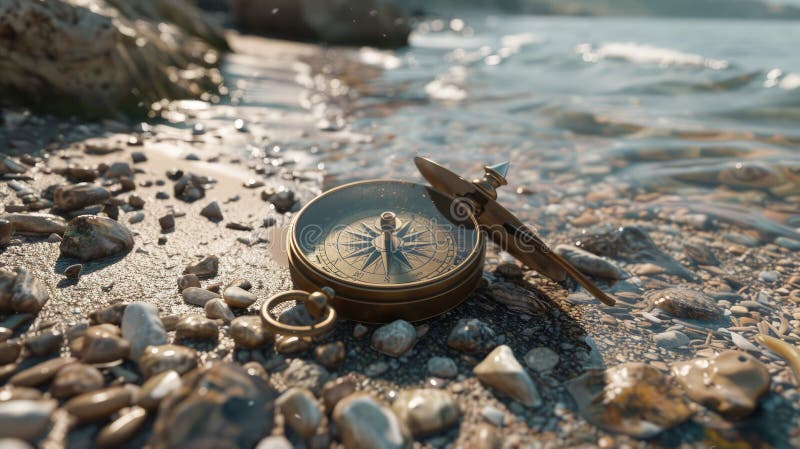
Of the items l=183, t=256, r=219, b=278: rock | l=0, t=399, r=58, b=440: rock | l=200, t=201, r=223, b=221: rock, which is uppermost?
l=0, t=399, r=58, b=440: rock

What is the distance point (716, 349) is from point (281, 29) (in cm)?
1677

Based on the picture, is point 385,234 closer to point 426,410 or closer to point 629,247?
point 426,410

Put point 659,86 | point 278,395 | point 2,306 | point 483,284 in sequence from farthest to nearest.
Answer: point 659,86 < point 483,284 < point 2,306 < point 278,395

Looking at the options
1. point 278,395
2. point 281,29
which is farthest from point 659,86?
point 281,29

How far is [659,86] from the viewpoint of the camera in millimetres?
9914

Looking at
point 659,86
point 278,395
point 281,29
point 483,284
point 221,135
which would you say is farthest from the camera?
point 281,29

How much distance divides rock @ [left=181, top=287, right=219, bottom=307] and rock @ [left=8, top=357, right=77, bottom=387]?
0.73 m

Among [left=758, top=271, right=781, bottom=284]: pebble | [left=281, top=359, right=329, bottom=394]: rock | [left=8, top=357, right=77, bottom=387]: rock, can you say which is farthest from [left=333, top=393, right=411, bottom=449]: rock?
[left=758, top=271, right=781, bottom=284]: pebble

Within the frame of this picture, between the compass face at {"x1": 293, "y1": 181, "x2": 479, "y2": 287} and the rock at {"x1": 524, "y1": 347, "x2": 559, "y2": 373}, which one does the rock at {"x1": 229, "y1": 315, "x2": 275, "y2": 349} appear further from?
the rock at {"x1": 524, "y1": 347, "x2": 559, "y2": 373}

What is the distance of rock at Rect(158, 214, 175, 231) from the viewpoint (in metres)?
3.61

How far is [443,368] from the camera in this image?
2406 mm

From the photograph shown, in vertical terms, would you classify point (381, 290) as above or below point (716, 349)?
above

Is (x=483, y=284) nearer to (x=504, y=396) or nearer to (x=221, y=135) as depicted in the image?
(x=504, y=396)

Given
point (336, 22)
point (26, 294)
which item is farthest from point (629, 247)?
point (336, 22)
